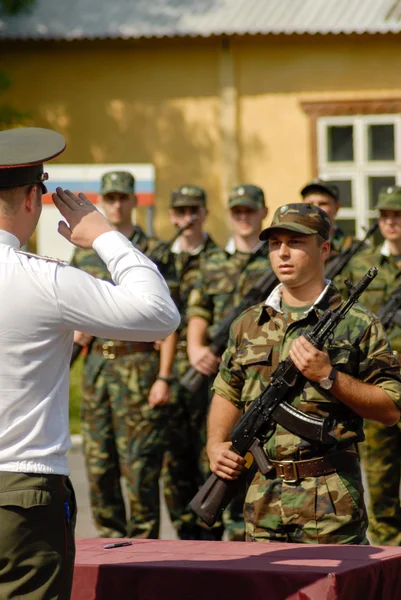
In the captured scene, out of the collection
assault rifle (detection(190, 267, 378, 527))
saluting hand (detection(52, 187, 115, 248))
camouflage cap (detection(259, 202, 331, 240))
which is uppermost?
camouflage cap (detection(259, 202, 331, 240))

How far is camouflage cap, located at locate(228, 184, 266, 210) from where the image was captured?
8680mm

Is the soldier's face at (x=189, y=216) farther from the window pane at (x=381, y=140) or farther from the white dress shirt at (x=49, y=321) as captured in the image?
the window pane at (x=381, y=140)

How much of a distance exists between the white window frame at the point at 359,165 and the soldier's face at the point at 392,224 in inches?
440

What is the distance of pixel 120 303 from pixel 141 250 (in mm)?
5150

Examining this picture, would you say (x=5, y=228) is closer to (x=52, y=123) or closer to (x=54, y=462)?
(x=54, y=462)

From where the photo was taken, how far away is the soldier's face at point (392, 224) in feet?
28.1

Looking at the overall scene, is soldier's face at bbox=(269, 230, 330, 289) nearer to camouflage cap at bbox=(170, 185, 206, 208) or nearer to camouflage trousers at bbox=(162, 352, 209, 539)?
camouflage trousers at bbox=(162, 352, 209, 539)

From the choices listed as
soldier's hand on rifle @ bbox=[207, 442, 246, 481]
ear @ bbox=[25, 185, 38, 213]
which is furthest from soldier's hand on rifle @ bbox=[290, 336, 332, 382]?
ear @ bbox=[25, 185, 38, 213]

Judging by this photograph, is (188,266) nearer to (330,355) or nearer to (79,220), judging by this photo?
(330,355)

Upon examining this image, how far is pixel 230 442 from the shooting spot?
5.43 m

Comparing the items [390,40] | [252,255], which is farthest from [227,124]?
[252,255]

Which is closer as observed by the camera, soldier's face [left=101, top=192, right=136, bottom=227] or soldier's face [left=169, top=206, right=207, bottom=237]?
soldier's face [left=101, top=192, right=136, bottom=227]

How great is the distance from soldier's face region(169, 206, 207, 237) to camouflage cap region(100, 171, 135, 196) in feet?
3.46

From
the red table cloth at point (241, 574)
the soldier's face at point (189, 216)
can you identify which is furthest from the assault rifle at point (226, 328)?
the red table cloth at point (241, 574)
